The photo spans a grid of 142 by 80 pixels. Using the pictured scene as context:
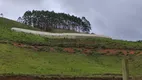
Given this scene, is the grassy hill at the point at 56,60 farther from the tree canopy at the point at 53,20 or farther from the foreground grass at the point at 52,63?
the tree canopy at the point at 53,20

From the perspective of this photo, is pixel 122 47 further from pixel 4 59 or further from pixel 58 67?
pixel 4 59

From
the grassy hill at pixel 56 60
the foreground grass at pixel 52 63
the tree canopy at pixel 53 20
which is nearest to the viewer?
the foreground grass at pixel 52 63

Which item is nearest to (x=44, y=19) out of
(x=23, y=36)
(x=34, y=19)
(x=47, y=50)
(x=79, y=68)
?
(x=34, y=19)

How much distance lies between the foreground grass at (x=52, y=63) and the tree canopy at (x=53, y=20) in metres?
62.1

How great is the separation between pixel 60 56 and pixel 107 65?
4752 millimetres

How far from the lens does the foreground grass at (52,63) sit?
2686 cm

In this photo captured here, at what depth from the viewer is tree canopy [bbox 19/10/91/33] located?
10062 centimetres

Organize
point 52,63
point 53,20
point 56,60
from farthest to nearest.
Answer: point 53,20, point 56,60, point 52,63

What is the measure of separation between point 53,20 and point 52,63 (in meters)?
72.2

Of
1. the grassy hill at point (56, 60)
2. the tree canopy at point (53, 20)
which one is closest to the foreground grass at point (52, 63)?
the grassy hill at point (56, 60)

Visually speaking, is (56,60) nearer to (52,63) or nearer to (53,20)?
(52,63)

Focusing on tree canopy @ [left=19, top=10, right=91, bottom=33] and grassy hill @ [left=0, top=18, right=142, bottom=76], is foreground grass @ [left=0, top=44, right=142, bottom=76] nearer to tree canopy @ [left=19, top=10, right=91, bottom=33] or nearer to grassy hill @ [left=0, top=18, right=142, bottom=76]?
grassy hill @ [left=0, top=18, right=142, bottom=76]

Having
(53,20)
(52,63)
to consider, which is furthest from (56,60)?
(53,20)

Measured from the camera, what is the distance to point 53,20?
102m
